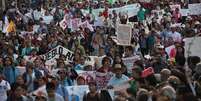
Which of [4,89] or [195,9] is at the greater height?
[195,9]

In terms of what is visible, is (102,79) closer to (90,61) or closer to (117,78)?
(117,78)

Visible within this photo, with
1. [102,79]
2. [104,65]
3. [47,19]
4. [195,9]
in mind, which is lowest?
[47,19]

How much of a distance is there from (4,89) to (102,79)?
6.06 feet

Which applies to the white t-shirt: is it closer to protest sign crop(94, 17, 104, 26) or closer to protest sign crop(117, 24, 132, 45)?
protest sign crop(117, 24, 132, 45)

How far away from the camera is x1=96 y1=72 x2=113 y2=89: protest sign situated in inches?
580

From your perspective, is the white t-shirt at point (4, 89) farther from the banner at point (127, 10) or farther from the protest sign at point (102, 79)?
the banner at point (127, 10)

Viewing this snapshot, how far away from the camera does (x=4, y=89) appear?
14.7 m

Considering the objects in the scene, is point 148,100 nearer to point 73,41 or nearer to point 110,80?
point 110,80

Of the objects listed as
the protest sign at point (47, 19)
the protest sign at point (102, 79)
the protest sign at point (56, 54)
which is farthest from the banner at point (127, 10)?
the protest sign at point (102, 79)

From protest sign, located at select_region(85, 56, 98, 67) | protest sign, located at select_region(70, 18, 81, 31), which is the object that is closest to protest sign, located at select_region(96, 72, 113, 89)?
protest sign, located at select_region(85, 56, 98, 67)

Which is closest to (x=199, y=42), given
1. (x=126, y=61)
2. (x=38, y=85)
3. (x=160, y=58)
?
(x=160, y=58)

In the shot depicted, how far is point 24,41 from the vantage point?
21.4m

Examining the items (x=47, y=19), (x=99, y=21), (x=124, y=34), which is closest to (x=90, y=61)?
(x=124, y=34)

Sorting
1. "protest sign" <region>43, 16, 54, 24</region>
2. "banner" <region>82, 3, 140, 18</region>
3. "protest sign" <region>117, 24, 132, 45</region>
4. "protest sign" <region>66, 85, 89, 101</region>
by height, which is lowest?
"protest sign" <region>43, 16, 54, 24</region>
